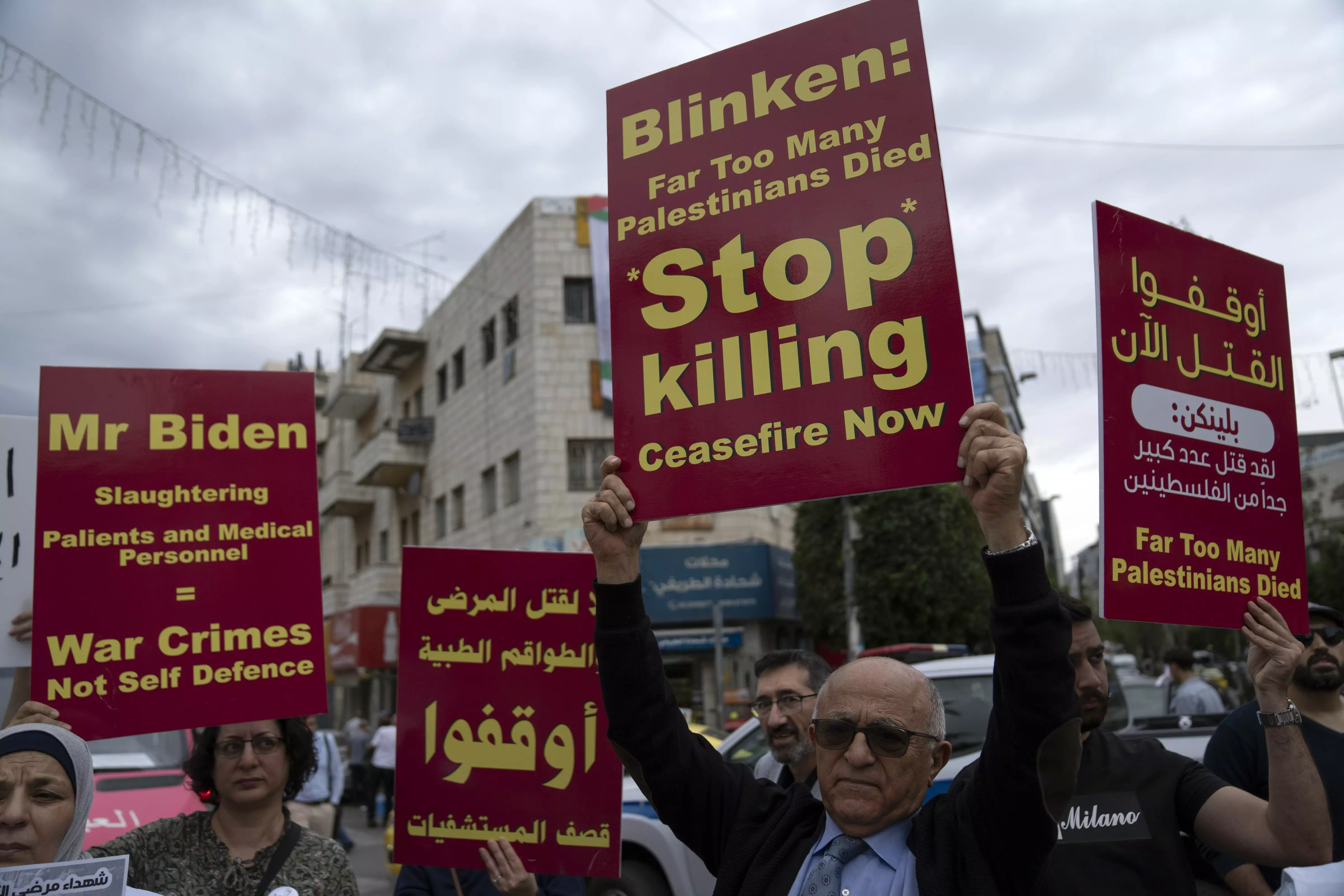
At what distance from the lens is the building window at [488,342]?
25438mm

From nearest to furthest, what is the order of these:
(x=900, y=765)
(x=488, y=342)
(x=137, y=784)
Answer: (x=900, y=765) < (x=137, y=784) < (x=488, y=342)

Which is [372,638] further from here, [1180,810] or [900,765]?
[900,765]

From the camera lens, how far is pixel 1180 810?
2.74 meters

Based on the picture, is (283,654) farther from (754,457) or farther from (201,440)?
(754,457)

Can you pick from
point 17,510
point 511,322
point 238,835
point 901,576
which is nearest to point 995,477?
point 238,835

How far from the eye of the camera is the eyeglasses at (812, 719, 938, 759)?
2096 mm

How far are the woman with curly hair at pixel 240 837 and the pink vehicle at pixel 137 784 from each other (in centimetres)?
150

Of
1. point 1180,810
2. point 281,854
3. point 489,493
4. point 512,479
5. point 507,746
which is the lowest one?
point 281,854

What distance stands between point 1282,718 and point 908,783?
1.11m

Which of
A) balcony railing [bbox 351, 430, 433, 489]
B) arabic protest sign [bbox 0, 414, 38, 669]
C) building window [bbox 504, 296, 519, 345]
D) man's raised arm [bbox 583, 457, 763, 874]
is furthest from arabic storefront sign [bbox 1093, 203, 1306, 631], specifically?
balcony railing [bbox 351, 430, 433, 489]

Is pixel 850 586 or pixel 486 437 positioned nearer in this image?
pixel 850 586

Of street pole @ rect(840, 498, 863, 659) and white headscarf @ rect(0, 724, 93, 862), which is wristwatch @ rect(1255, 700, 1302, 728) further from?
street pole @ rect(840, 498, 863, 659)

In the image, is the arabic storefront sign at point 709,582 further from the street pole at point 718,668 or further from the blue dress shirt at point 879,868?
the blue dress shirt at point 879,868

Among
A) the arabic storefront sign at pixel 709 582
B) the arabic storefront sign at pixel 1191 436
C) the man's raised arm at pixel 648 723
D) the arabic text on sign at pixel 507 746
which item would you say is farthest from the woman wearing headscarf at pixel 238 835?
the arabic storefront sign at pixel 709 582
